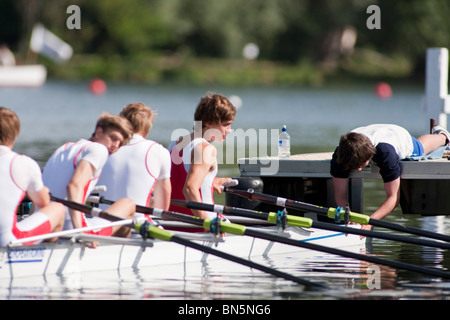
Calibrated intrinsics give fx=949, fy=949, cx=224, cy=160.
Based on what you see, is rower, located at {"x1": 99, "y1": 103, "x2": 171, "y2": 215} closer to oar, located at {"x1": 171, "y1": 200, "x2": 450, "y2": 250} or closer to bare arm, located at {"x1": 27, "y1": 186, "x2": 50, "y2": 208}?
oar, located at {"x1": 171, "y1": 200, "x2": 450, "y2": 250}

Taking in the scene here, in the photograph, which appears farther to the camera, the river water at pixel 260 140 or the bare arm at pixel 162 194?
the bare arm at pixel 162 194

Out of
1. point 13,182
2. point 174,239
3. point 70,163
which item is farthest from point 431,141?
point 13,182

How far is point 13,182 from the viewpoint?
24.2 ft

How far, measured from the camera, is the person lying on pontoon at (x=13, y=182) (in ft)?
23.9

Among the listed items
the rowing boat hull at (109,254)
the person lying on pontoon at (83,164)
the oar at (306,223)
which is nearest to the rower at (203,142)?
the oar at (306,223)

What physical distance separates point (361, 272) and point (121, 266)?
7.35 ft

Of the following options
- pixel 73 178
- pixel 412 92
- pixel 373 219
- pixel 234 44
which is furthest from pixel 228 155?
pixel 234 44

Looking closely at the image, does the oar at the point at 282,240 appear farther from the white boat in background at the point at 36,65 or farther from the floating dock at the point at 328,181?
the white boat in background at the point at 36,65

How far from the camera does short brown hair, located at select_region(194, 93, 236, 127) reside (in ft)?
28.2

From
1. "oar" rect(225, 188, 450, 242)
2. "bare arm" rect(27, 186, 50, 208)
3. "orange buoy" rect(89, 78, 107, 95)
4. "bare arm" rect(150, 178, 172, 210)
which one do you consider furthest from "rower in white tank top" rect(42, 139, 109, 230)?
"orange buoy" rect(89, 78, 107, 95)

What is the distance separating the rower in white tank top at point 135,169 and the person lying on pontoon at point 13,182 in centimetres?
89

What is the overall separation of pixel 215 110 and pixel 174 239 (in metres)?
1.34

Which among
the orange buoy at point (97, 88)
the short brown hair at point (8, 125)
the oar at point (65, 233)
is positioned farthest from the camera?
the orange buoy at point (97, 88)
